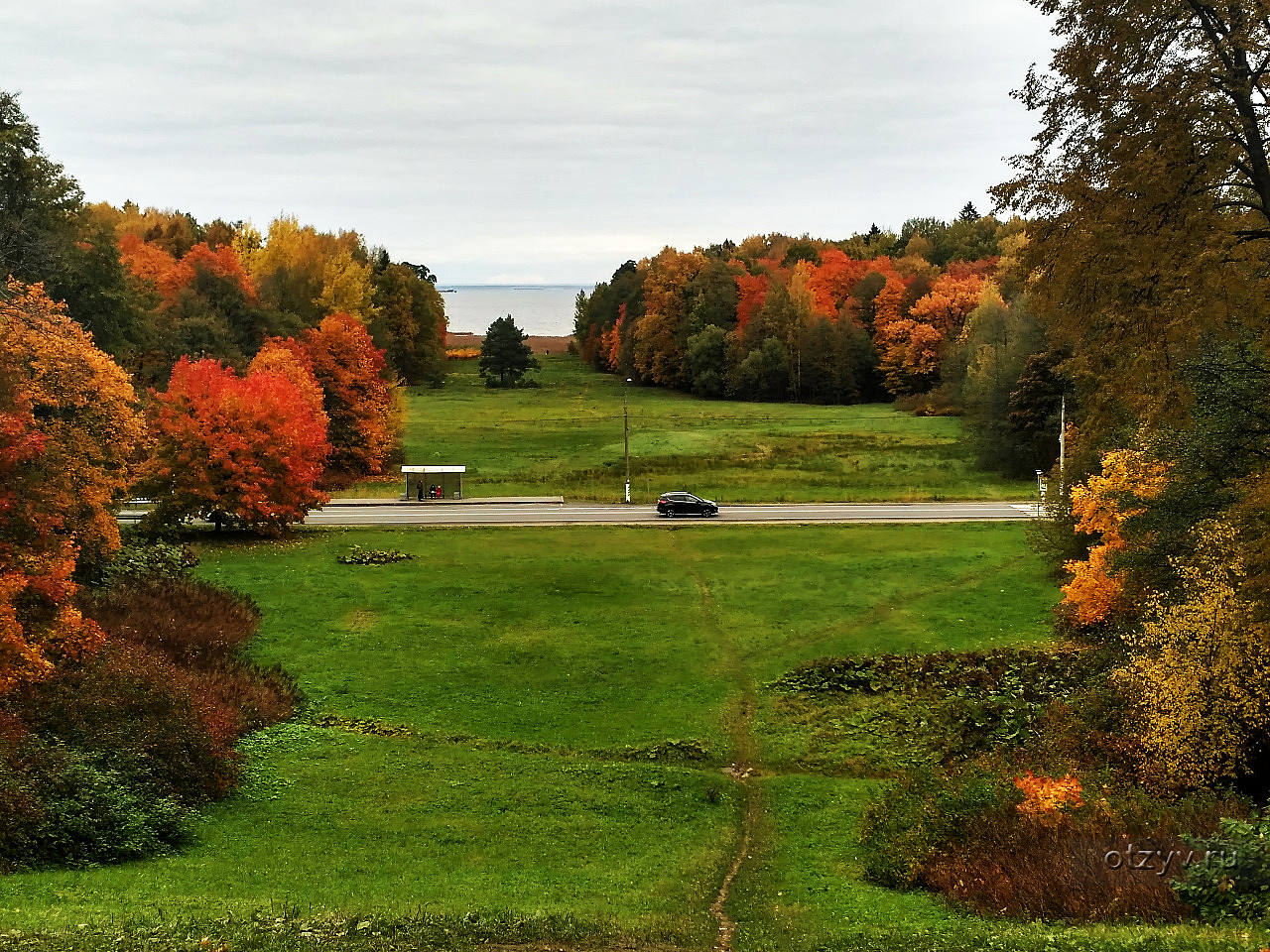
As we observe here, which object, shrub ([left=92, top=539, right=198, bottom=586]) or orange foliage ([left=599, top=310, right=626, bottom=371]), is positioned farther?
orange foliage ([left=599, top=310, right=626, bottom=371])

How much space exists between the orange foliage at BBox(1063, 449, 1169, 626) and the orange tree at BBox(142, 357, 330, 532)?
36.0 m

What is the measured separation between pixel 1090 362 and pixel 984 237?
136578 mm

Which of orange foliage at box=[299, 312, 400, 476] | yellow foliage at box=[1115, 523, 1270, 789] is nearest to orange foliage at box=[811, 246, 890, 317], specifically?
orange foliage at box=[299, 312, 400, 476]

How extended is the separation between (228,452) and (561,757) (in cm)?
3012

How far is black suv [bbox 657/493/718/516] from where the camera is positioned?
56219 mm

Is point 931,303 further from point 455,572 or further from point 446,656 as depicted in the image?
point 446,656

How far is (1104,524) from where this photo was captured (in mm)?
34031

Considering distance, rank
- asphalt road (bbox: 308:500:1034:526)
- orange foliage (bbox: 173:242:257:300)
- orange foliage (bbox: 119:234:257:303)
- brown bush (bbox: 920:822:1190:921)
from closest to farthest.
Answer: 1. brown bush (bbox: 920:822:1190:921)
2. asphalt road (bbox: 308:500:1034:526)
3. orange foliage (bbox: 173:242:257:300)
4. orange foliage (bbox: 119:234:257:303)

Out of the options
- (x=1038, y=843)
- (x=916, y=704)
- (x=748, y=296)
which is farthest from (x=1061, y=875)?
(x=748, y=296)

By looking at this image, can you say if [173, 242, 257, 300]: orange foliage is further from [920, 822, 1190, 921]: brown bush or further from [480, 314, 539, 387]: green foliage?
[920, 822, 1190, 921]: brown bush

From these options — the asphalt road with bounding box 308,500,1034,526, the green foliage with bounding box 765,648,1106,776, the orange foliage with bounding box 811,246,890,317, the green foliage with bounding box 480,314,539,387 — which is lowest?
the green foliage with bounding box 765,648,1106,776

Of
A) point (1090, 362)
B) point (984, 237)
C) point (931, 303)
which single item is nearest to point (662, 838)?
point (1090, 362)

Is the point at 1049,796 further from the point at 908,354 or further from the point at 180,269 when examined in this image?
the point at 908,354

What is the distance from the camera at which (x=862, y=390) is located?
406 feet
